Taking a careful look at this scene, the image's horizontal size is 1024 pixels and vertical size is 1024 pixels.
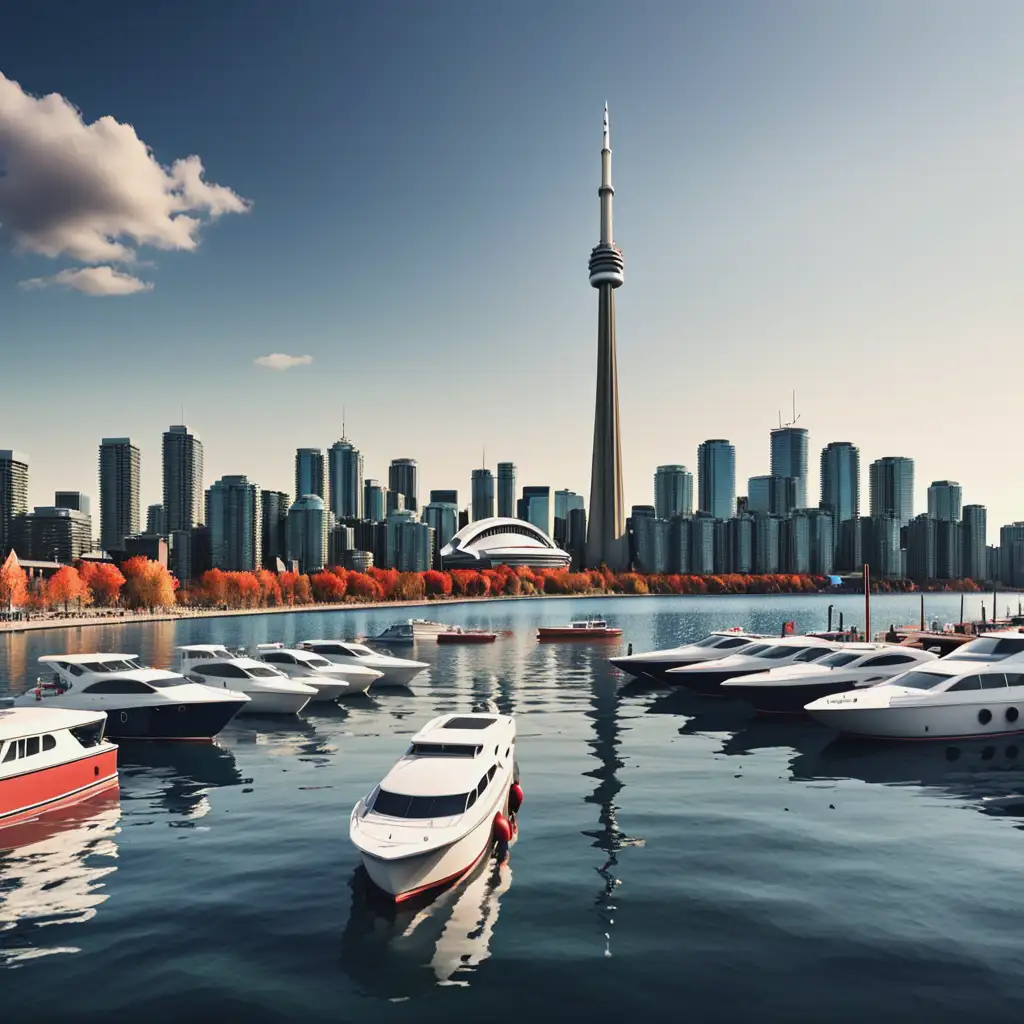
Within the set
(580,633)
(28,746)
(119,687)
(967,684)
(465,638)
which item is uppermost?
(967,684)

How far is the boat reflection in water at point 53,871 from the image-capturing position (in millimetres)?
18891

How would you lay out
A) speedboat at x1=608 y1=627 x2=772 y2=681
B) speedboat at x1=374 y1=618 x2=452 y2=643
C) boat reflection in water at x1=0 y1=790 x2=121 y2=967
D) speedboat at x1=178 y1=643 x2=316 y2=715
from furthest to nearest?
speedboat at x1=374 y1=618 x2=452 y2=643
speedboat at x1=608 y1=627 x2=772 y2=681
speedboat at x1=178 y1=643 x2=316 y2=715
boat reflection in water at x1=0 y1=790 x2=121 y2=967

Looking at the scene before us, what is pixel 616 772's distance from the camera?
1337 inches

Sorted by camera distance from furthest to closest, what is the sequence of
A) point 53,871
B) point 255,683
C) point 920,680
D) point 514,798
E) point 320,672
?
point 320,672 → point 255,683 → point 920,680 → point 514,798 → point 53,871

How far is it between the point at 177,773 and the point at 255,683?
13.0m

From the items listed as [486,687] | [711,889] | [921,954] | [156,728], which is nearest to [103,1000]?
[711,889]

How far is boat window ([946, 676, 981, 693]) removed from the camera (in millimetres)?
38719

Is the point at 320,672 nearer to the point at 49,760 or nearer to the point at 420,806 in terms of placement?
the point at 49,760

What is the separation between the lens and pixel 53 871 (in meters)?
23.0

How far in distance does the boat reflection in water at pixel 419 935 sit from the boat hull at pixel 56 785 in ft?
43.3

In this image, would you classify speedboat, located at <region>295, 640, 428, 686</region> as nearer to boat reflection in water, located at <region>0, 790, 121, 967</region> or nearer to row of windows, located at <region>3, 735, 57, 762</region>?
boat reflection in water, located at <region>0, 790, 121, 967</region>

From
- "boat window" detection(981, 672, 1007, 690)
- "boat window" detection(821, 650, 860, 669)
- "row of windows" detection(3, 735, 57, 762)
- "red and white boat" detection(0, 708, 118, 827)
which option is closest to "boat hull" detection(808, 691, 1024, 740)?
"boat window" detection(981, 672, 1007, 690)

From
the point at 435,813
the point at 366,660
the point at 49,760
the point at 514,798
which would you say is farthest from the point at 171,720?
the point at 435,813

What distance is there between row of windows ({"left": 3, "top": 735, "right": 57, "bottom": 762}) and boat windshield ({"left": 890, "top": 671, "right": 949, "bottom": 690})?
121ft
